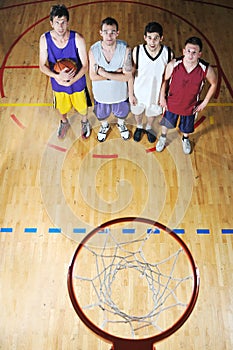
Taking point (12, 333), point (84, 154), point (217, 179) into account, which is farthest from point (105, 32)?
point (12, 333)

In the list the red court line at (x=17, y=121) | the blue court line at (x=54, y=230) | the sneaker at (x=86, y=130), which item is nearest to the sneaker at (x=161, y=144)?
the sneaker at (x=86, y=130)

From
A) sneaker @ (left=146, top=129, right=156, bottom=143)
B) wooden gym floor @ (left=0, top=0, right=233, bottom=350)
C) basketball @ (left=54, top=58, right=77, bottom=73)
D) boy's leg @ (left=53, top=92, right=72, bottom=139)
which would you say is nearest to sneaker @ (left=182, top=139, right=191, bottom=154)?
wooden gym floor @ (left=0, top=0, right=233, bottom=350)

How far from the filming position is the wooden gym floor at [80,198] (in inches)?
152

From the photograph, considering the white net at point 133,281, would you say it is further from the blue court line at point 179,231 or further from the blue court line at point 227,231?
the blue court line at point 227,231

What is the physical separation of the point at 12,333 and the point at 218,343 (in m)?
1.66

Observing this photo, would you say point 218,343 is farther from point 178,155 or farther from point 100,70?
point 100,70

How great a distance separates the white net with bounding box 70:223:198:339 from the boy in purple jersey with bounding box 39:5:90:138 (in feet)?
4.38

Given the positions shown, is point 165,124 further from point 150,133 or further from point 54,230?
point 54,230

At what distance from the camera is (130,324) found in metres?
3.86

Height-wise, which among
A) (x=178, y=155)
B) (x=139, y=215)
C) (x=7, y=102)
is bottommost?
(x=139, y=215)

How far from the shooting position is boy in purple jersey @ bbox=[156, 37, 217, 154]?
3.95m

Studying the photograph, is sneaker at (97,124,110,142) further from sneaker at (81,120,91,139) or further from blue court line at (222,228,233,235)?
blue court line at (222,228,233,235)

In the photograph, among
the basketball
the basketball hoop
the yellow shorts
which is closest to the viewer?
the basketball hoop

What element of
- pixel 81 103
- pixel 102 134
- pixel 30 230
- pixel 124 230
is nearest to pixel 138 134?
pixel 102 134
